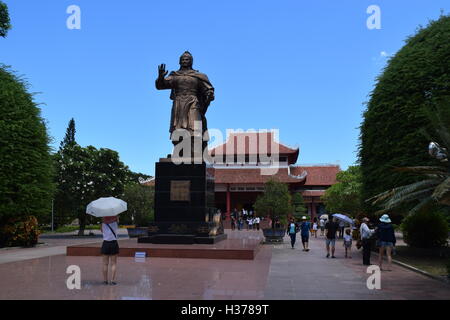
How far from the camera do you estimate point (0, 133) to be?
19359 mm

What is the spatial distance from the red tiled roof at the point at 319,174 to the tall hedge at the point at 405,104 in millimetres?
39656

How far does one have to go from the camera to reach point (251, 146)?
54344mm

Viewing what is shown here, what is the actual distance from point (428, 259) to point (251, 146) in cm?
4011

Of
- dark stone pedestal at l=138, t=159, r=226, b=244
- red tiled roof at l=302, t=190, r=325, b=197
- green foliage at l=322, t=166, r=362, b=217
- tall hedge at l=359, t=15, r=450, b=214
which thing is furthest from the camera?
red tiled roof at l=302, t=190, r=325, b=197

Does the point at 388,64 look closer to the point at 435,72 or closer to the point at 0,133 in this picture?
the point at 435,72

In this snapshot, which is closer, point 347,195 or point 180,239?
point 180,239

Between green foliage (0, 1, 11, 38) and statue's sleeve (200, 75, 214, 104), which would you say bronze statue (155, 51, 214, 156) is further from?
green foliage (0, 1, 11, 38)

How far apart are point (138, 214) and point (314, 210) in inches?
1251

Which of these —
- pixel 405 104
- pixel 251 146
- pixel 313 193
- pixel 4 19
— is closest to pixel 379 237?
pixel 405 104

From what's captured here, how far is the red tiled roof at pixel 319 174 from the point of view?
186 feet

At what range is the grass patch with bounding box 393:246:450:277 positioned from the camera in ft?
38.8

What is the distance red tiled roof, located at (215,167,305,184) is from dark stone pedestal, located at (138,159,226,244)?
32473mm

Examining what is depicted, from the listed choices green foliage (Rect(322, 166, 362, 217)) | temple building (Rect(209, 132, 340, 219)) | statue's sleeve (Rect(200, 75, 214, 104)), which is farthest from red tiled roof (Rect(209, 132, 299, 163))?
statue's sleeve (Rect(200, 75, 214, 104))

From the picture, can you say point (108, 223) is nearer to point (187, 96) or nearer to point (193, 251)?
point (193, 251)
